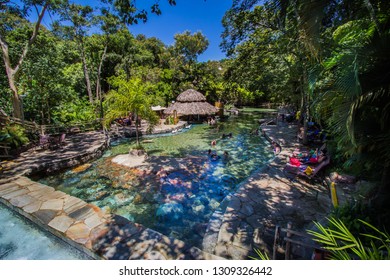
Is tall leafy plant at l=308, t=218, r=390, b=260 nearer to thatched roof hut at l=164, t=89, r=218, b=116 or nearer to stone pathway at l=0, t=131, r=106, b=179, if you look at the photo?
stone pathway at l=0, t=131, r=106, b=179

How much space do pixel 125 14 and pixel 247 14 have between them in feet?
28.2

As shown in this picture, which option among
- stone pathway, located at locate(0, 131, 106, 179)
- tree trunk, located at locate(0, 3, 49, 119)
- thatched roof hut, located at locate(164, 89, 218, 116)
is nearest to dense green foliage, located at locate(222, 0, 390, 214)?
stone pathway, located at locate(0, 131, 106, 179)

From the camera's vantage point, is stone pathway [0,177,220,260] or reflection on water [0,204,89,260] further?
reflection on water [0,204,89,260]

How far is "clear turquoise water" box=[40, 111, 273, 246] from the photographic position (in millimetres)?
5500

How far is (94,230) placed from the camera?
3.91 meters

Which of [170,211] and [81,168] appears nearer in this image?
[170,211]

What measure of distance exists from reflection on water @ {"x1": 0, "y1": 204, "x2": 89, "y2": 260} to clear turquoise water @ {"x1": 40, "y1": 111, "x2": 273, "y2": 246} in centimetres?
190

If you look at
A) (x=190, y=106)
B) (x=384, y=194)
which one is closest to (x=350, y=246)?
(x=384, y=194)

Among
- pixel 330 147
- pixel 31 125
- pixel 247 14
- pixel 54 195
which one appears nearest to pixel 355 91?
pixel 330 147

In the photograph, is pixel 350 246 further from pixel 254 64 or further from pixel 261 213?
pixel 254 64

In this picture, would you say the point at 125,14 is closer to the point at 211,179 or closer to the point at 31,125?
the point at 211,179

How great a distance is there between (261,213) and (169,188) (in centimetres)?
363

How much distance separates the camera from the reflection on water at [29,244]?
3656 mm

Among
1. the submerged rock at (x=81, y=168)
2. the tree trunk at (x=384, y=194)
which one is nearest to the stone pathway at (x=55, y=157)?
the submerged rock at (x=81, y=168)
